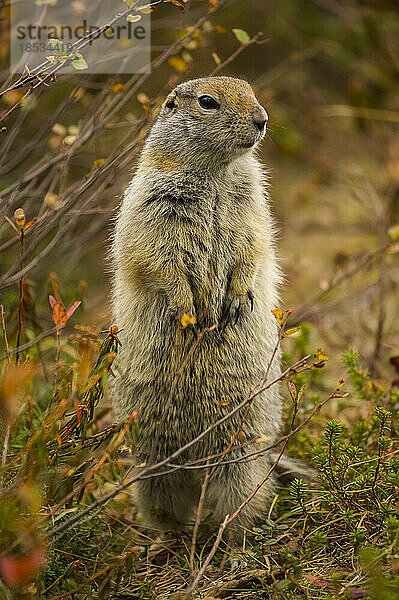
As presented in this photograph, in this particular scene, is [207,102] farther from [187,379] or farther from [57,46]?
[187,379]

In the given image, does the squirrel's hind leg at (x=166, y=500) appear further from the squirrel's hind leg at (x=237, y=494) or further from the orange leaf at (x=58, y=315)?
the orange leaf at (x=58, y=315)

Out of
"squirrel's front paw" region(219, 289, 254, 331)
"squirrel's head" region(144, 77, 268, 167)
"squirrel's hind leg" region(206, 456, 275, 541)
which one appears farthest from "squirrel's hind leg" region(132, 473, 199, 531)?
"squirrel's head" region(144, 77, 268, 167)

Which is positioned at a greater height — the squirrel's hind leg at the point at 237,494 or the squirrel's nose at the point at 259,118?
the squirrel's nose at the point at 259,118

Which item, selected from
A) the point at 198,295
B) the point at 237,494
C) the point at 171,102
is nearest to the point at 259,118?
the point at 171,102

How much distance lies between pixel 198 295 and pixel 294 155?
4.86 meters

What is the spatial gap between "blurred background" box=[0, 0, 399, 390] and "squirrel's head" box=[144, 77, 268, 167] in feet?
1.53

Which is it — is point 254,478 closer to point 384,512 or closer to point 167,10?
point 384,512

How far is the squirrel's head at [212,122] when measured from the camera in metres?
3.53

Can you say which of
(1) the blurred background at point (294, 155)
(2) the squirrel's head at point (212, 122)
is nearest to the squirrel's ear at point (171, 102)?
(2) the squirrel's head at point (212, 122)

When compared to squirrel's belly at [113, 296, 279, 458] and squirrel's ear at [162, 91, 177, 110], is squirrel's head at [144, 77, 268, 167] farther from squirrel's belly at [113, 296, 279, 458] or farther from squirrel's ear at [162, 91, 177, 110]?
squirrel's belly at [113, 296, 279, 458]

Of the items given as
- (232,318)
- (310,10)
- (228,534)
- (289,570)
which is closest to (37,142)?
(232,318)

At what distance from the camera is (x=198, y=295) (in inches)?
143

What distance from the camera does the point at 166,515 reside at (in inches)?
152

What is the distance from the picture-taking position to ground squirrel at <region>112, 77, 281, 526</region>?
3551 millimetres
